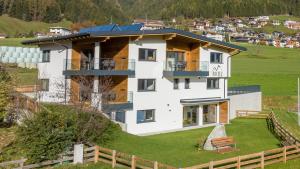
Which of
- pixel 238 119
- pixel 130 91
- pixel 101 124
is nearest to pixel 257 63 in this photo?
pixel 238 119

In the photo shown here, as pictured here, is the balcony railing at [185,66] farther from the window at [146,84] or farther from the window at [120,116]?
the window at [120,116]

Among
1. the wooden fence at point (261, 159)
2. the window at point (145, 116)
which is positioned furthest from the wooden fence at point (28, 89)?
the wooden fence at point (261, 159)

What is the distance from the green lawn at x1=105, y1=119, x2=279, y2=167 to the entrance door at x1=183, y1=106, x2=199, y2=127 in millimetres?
1607

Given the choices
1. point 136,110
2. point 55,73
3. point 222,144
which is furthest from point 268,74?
point 222,144

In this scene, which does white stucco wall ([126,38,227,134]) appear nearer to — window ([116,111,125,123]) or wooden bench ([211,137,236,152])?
window ([116,111,125,123])

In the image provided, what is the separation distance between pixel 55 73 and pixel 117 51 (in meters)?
6.79

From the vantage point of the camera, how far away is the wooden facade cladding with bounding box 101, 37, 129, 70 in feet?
108

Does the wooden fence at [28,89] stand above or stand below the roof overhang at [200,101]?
above

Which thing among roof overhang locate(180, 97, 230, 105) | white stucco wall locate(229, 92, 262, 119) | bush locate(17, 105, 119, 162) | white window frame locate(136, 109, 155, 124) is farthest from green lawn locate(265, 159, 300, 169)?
white stucco wall locate(229, 92, 262, 119)

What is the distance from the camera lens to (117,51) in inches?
1326

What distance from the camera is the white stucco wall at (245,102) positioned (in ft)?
150

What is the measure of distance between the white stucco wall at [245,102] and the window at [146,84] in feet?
44.4

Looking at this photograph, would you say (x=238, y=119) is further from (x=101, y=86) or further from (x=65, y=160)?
(x=65, y=160)

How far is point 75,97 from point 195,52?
13133 millimetres
